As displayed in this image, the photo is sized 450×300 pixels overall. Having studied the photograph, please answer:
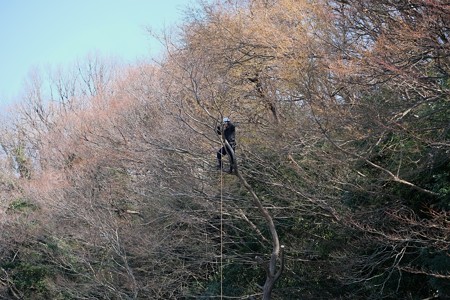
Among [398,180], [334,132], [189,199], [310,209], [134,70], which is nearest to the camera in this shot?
[398,180]

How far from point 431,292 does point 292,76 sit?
590 centimetres

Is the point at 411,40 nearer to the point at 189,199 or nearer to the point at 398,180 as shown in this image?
the point at 398,180

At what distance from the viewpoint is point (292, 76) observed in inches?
709

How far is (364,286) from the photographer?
16.2 m

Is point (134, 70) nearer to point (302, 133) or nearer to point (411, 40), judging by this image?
point (302, 133)

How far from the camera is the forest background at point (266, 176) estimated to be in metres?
14.1

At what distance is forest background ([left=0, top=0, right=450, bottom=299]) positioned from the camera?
14062 mm

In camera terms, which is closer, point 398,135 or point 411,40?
point 411,40

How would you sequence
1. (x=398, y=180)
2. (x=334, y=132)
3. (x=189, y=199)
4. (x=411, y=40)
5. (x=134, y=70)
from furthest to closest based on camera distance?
(x=134, y=70) < (x=189, y=199) < (x=334, y=132) < (x=398, y=180) < (x=411, y=40)

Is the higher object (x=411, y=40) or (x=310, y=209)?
(x=411, y=40)

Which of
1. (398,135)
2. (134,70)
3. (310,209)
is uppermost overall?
(134,70)

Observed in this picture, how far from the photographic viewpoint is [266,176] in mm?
18484

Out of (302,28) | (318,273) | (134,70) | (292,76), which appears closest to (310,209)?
(318,273)

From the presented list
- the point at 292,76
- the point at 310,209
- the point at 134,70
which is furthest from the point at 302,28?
the point at 134,70
